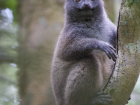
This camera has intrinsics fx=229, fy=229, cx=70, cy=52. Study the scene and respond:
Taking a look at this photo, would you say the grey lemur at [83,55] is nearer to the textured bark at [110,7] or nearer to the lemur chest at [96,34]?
the lemur chest at [96,34]

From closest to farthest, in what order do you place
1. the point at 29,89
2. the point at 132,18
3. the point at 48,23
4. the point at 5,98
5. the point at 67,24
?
the point at 132,18
the point at 67,24
the point at 5,98
the point at 29,89
the point at 48,23

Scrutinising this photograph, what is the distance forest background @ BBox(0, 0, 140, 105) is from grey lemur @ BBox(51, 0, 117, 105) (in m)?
2.75

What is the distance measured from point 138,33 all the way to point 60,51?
2.12 m

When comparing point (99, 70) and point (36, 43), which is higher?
point (36, 43)

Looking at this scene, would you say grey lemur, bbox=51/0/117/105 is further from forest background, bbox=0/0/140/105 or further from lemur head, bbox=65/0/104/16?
forest background, bbox=0/0/140/105

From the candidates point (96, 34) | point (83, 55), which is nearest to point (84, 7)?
point (96, 34)

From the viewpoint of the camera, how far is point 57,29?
934 centimetres

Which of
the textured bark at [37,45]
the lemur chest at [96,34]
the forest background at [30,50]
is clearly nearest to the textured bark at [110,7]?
the forest background at [30,50]

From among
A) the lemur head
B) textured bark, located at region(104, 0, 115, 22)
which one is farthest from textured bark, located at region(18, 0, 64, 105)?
the lemur head

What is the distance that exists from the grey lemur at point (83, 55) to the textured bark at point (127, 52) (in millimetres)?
468

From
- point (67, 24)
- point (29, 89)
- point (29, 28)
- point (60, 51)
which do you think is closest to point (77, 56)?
point (60, 51)

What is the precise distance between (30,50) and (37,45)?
34cm

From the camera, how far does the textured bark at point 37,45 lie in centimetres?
845

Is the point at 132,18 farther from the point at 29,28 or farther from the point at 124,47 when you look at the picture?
the point at 29,28
